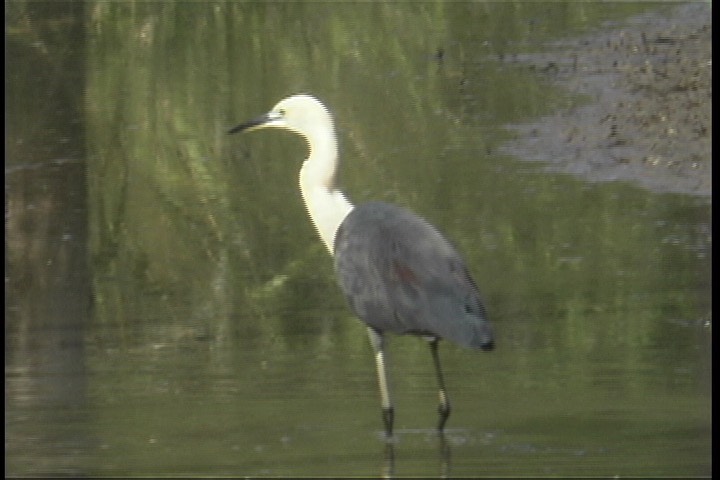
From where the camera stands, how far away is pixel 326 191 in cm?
962

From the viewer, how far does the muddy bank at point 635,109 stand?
13.9 m

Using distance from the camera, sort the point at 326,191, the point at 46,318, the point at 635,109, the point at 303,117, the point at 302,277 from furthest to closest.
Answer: the point at 635,109
the point at 302,277
the point at 46,318
the point at 303,117
the point at 326,191

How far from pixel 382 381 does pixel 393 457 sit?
670mm

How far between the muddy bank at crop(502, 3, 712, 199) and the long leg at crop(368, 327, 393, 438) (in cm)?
457

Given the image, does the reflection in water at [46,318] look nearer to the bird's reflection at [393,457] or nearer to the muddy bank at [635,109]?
the bird's reflection at [393,457]

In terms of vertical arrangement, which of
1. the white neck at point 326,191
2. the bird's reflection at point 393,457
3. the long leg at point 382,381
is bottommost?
the bird's reflection at point 393,457

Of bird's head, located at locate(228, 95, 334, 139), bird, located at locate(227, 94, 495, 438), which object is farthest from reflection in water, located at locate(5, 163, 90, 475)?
bird's head, located at locate(228, 95, 334, 139)

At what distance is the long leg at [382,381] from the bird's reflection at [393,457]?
0.30ft

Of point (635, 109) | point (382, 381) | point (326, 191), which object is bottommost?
point (382, 381)

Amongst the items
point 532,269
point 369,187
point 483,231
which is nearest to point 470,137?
point 369,187

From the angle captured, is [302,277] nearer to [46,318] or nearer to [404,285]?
[46,318]

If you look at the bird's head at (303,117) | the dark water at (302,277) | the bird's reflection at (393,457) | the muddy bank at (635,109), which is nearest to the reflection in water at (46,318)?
the dark water at (302,277)

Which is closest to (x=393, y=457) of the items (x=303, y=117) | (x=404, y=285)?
(x=404, y=285)

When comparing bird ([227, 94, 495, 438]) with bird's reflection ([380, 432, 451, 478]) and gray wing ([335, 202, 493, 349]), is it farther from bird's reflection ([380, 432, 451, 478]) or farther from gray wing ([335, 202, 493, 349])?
bird's reflection ([380, 432, 451, 478])
